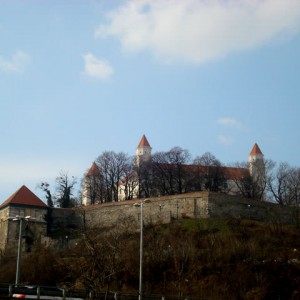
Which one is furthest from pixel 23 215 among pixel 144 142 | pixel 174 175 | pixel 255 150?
pixel 255 150

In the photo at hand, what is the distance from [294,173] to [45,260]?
158 ft

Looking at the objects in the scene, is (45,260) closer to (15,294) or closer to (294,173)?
(15,294)

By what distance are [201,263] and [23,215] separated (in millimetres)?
27081

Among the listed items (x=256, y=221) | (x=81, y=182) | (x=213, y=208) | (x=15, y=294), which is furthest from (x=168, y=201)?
(x=15, y=294)

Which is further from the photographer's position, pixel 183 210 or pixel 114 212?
pixel 114 212

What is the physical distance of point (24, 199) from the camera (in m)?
67.6

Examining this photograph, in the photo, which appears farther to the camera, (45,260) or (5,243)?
(5,243)

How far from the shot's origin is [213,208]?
6147cm

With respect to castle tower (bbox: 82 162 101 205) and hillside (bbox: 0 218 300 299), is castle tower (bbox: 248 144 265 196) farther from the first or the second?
hillside (bbox: 0 218 300 299)

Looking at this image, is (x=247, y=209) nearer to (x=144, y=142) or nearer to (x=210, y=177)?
(x=210, y=177)

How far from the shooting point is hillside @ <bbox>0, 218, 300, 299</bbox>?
43625 mm

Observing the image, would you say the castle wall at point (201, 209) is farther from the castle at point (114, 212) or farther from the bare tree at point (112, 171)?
the bare tree at point (112, 171)

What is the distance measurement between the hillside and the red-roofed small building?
24.9 feet

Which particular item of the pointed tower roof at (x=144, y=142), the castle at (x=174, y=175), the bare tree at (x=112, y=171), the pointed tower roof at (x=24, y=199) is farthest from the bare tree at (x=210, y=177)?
the pointed tower roof at (x=144, y=142)
